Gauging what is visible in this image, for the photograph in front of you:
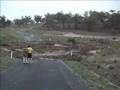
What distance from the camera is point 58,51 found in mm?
52125

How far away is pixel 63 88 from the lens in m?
14.6

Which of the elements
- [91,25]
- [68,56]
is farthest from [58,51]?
[91,25]

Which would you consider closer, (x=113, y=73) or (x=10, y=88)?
(x=10, y=88)

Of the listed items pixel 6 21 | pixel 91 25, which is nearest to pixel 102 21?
pixel 91 25

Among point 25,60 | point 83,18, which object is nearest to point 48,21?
point 83,18

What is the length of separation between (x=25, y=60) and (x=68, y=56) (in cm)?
1412

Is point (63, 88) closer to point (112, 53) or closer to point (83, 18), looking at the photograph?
point (112, 53)

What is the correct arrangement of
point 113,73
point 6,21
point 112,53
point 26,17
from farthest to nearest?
point 26,17
point 6,21
point 112,53
point 113,73

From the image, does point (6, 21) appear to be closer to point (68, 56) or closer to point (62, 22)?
point (62, 22)

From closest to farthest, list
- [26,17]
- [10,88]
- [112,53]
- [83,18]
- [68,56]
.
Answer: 1. [10,88]
2. [112,53]
3. [68,56]
4. [83,18]
5. [26,17]

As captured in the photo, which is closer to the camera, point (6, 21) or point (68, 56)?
point (68, 56)

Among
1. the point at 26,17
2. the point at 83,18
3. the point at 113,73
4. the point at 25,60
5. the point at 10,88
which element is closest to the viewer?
the point at 10,88

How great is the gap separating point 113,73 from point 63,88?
991 centimetres

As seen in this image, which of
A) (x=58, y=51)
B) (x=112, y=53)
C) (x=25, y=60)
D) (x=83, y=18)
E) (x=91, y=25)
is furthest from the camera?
(x=83, y=18)
